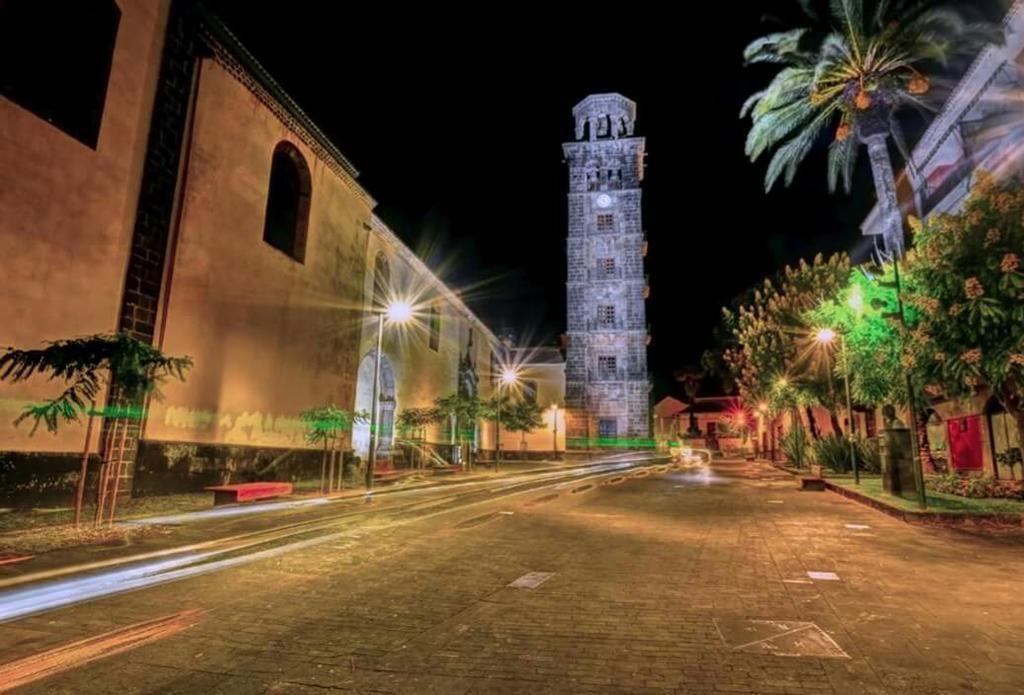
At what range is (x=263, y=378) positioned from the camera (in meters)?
18.0

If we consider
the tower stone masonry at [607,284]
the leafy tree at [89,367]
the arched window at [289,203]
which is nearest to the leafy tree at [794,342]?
the arched window at [289,203]

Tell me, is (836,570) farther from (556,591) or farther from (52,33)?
(52,33)

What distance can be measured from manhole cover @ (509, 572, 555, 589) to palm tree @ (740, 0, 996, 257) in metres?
18.0

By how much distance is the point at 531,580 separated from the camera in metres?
6.73

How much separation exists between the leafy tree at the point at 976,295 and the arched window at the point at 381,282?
21.0m

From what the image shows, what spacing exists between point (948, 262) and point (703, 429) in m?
90.9

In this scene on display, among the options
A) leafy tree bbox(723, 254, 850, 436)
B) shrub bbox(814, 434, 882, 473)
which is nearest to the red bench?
leafy tree bbox(723, 254, 850, 436)

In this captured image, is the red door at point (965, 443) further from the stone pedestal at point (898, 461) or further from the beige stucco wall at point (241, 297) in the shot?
the beige stucco wall at point (241, 297)

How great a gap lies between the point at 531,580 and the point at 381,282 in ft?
77.0

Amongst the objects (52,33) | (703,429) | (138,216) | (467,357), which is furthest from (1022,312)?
(703,429)

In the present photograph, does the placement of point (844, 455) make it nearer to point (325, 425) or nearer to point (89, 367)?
point (325, 425)

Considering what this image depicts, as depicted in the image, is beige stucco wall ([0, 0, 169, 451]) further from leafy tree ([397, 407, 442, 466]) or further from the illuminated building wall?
leafy tree ([397, 407, 442, 466])

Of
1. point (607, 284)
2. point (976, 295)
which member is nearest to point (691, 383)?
point (607, 284)

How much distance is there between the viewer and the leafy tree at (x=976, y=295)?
1191cm
